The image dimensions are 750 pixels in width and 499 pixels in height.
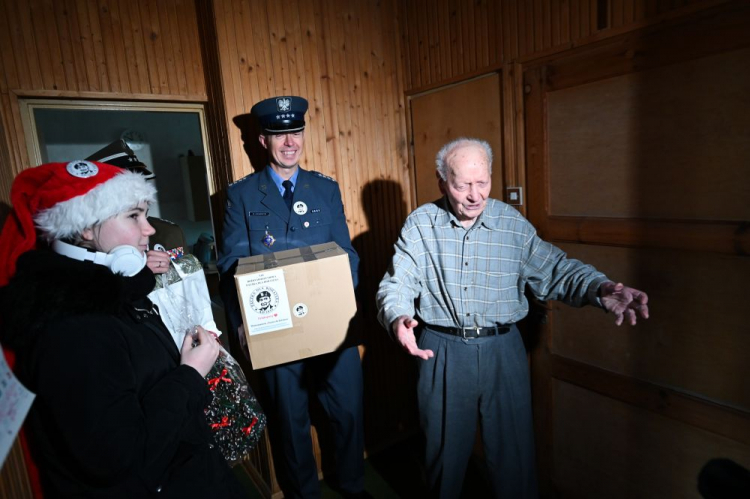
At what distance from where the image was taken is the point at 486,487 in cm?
254

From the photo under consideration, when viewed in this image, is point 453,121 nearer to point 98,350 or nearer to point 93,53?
point 93,53

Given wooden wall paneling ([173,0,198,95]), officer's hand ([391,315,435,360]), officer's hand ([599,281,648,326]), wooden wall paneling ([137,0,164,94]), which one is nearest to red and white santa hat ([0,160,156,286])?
officer's hand ([391,315,435,360])

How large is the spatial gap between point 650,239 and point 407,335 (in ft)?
3.73

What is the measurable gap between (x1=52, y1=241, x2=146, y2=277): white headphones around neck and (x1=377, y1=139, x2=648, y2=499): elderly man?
0.92m

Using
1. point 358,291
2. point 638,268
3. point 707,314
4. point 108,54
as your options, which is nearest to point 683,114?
point 638,268

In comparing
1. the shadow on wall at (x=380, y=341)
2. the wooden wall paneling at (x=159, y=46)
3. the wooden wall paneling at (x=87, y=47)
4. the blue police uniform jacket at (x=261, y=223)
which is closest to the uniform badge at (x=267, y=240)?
the blue police uniform jacket at (x=261, y=223)

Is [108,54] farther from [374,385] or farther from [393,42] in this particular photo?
[374,385]

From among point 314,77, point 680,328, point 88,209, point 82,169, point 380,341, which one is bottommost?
point 380,341

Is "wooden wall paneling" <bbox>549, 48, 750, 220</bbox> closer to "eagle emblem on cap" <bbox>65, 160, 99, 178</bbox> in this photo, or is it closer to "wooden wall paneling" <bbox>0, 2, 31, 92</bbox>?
"eagle emblem on cap" <bbox>65, 160, 99, 178</bbox>

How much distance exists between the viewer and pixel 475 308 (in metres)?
1.86

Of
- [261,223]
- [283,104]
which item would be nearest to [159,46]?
[283,104]

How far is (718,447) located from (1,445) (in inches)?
89.9

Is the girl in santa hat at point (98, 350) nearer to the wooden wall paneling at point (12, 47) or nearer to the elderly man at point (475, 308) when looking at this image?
the elderly man at point (475, 308)

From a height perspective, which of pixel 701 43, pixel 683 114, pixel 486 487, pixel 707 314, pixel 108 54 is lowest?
pixel 486 487
